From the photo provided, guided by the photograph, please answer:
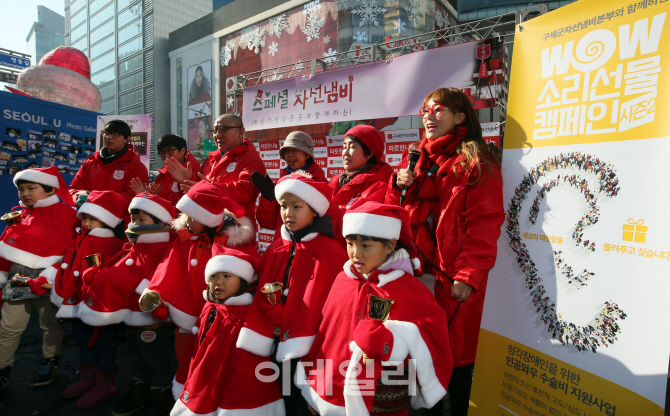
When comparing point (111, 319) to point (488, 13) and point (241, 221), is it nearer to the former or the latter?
point (241, 221)

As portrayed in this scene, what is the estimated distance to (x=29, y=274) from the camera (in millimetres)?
2848

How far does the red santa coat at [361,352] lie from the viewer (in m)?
1.39

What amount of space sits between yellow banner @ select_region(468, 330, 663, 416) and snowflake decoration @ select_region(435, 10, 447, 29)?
2128cm

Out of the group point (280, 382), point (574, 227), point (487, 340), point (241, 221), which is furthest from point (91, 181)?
point (574, 227)

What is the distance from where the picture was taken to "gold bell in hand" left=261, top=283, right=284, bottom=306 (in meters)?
1.74

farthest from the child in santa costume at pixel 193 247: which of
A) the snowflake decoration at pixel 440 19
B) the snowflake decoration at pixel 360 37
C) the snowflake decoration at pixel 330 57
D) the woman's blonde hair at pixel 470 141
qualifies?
the snowflake decoration at pixel 440 19

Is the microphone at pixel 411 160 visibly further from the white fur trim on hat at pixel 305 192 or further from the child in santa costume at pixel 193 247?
the child in santa costume at pixel 193 247

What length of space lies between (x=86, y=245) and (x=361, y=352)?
7.97 ft

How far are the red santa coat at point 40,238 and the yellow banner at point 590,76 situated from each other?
3.27 meters

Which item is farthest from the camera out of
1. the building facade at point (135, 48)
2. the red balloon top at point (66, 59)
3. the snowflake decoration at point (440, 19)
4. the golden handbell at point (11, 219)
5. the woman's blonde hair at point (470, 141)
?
the building facade at point (135, 48)

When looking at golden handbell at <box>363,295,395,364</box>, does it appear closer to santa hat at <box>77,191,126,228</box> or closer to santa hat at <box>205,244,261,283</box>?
santa hat at <box>205,244,261,283</box>

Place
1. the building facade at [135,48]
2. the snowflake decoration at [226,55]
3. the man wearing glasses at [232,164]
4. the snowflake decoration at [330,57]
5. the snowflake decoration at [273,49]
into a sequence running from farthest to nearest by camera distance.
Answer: the building facade at [135,48], the snowflake decoration at [226,55], the snowflake decoration at [273,49], the snowflake decoration at [330,57], the man wearing glasses at [232,164]

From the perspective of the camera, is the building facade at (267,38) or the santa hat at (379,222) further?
the building facade at (267,38)

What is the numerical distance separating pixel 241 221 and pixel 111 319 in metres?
1.07
